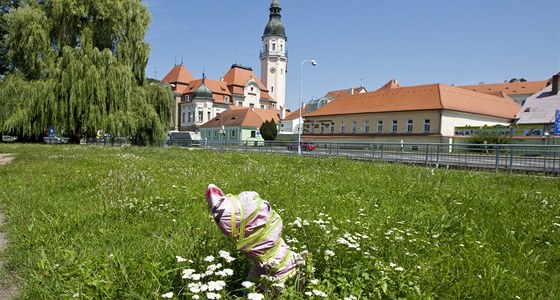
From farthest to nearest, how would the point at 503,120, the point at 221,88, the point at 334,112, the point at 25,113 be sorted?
1. the point at 221,88
2. the point at 334,112
3. the point at 503,120
4. the point at 25,113

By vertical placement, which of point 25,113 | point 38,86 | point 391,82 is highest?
point 391,82

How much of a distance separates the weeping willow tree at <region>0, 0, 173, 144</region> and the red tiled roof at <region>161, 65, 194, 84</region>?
70876mm

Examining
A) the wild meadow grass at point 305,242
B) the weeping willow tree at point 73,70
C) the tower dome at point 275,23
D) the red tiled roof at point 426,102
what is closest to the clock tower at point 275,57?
the tower dome at point 275,23

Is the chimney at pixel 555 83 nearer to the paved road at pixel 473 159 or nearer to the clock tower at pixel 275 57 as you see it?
the paved road at pixel 473 159

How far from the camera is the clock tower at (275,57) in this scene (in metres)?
103

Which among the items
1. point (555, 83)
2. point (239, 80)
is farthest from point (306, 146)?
point (239, 80)

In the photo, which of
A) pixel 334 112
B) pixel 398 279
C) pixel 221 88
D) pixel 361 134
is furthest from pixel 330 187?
pixel 221 88

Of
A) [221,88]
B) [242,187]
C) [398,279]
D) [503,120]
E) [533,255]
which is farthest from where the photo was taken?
[221,88]

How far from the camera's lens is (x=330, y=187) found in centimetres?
786

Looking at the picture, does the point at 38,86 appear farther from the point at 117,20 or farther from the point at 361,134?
the point at 361,134

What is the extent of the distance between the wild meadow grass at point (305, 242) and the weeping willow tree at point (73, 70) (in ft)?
59.9

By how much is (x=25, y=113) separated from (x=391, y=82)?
74.0 metres

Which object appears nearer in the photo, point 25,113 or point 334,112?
point 25,113

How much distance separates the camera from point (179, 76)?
9700cm
